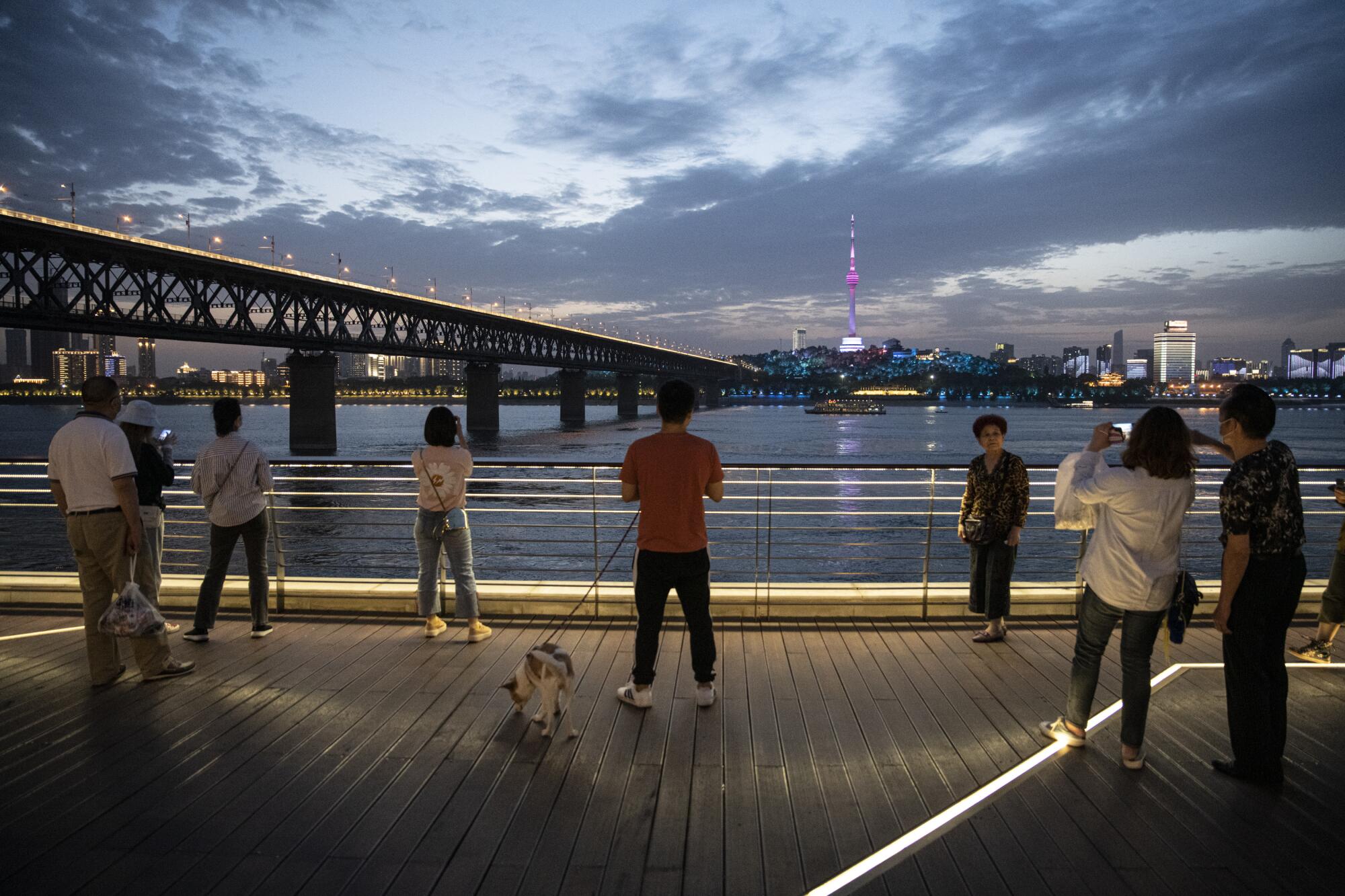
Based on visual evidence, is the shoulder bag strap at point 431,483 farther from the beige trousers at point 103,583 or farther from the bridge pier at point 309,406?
the bridge pier at point 309,406

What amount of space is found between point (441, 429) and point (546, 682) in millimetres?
1917

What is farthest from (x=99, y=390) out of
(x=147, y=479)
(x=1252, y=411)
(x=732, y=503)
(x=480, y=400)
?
(x=480, y=400)

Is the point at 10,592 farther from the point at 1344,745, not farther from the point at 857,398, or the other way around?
the point at 857,398

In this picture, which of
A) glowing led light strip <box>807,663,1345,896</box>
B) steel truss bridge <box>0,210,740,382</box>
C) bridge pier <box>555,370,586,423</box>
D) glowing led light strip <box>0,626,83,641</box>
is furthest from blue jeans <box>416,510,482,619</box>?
bridge pier <box>555,370,586,423</box>

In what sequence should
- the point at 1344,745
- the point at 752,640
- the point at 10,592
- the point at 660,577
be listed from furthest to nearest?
the point at 10,592
the point at 752,640
the point at 660,577
the point at 1344,745

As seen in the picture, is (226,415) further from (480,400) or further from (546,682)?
(480,400)

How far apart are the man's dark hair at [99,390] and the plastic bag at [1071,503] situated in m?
4.83

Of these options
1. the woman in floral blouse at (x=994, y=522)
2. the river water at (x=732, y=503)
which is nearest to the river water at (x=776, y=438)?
the river water at (x=732, y=503)

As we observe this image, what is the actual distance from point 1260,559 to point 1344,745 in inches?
47.8

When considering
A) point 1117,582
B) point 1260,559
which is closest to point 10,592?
point 1117,582

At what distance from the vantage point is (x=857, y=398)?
135 m

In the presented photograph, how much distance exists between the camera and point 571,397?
90688 millimetres

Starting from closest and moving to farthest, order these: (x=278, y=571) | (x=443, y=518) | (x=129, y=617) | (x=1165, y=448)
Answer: (x=1165, y=448) < (x=129, y=617) < (x=443, y=518) < (x=278, y=571)

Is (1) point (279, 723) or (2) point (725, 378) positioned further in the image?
(2) point (725, 378)
